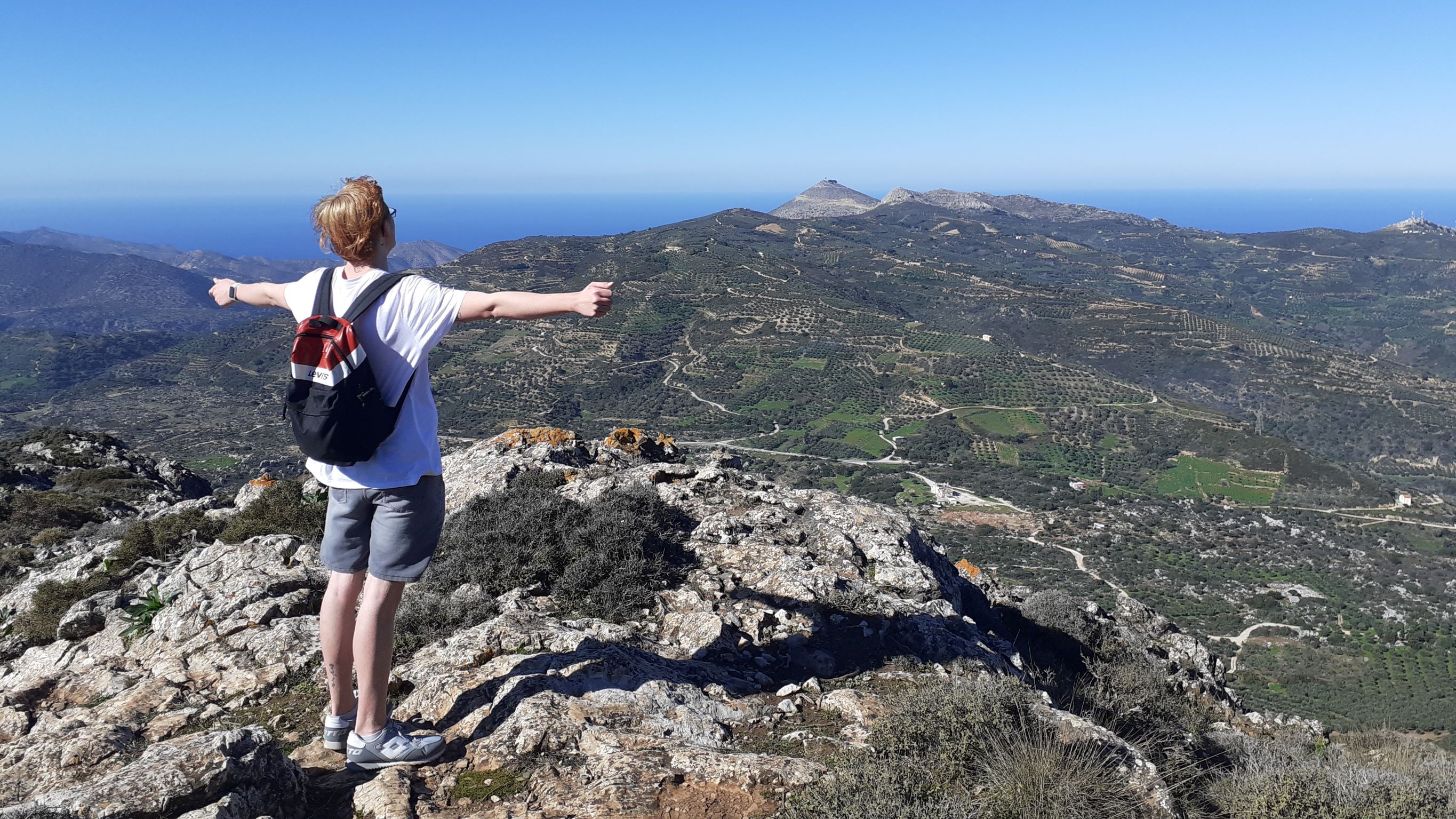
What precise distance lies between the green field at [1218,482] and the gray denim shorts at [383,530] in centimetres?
6865

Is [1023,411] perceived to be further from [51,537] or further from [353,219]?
[353,219]

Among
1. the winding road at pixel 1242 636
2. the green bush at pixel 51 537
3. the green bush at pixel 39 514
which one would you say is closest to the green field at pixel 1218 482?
the winding road at pixel 1242 636

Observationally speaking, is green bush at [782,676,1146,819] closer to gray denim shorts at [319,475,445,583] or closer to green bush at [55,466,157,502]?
gray denim shorts at [319,475,445,583]

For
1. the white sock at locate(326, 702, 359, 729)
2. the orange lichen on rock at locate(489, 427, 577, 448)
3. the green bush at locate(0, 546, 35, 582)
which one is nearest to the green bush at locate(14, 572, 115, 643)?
the green bush at locate(0, 546, 35, 582)

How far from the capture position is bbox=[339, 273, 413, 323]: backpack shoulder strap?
3.19 meters

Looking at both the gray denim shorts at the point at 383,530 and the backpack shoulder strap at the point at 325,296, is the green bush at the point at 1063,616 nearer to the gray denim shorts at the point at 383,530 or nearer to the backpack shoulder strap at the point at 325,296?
the gray denim shorts at the point at 383,530

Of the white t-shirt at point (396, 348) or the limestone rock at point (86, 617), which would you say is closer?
the white t-shirt at point (396, 348)

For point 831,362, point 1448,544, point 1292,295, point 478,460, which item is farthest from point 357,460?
point 1292,295

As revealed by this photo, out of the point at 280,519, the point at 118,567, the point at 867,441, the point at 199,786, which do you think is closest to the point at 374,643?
the point at 199,786

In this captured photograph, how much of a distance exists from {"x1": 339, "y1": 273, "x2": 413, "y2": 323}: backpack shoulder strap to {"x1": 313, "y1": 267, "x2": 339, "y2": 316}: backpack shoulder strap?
0.35 feet

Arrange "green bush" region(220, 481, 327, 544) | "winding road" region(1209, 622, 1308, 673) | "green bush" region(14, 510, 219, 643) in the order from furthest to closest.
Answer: "winding road" region(1209, 622, 1308, 673) < "green bush" region(220, 481, 327, 544) < "green bush" region(14, 510, 219, 643)

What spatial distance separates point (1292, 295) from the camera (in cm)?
17438

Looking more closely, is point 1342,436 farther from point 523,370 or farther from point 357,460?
point 357,460

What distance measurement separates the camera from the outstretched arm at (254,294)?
3.71m
